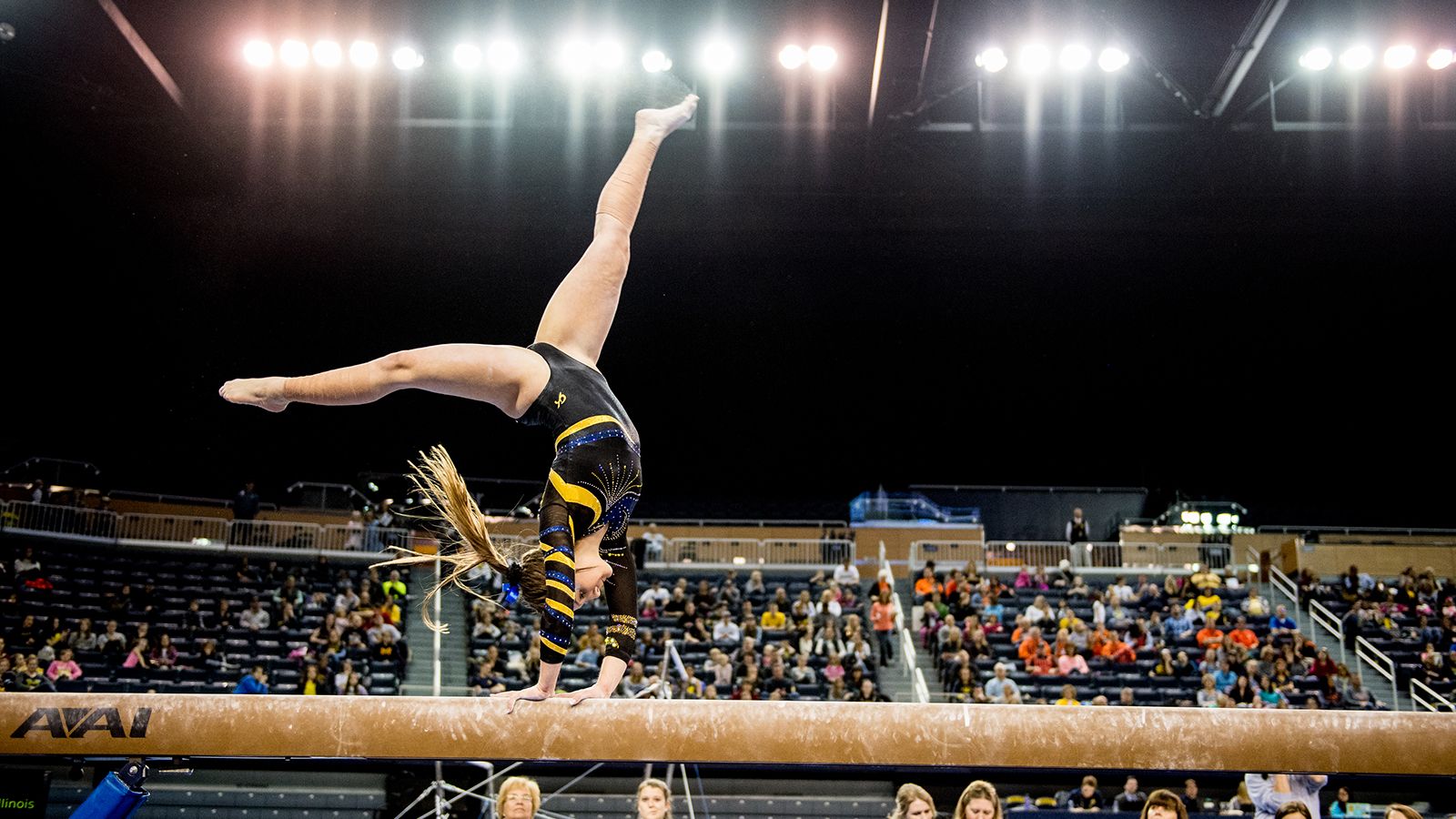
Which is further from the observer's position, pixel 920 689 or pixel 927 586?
pixel 927 586

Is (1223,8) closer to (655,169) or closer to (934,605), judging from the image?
(655,169)

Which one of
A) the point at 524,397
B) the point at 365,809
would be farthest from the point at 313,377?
the point at 365,809

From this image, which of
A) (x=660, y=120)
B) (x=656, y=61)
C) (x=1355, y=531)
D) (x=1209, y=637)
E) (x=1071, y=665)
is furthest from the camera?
(x=1355, y=531)

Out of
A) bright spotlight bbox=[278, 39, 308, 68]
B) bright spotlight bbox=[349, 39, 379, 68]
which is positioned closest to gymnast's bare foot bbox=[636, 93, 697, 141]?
bright spotlight bbox=[349, 39, 379, 68]

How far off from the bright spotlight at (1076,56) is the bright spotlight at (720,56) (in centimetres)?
406

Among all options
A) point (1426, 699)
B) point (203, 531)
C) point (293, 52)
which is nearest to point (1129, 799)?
point (1426, 699)

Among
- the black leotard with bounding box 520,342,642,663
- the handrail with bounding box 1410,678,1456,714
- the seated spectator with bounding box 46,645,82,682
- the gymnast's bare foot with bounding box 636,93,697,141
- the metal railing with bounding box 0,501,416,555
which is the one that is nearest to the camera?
the black leotard with bounding box 520,342,642,663

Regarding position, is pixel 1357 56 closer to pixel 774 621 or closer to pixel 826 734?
pixel 774 621

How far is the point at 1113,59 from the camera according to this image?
48.0 ft

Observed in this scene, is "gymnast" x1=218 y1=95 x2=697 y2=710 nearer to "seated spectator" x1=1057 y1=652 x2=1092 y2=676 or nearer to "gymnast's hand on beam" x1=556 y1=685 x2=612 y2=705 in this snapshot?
"gymnast's hand on beam" x1=556 y1=685 x2=612 y2=705

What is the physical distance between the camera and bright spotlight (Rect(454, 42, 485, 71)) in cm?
1463

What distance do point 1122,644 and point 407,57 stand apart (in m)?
12.0

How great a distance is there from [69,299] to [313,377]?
18.0 meters

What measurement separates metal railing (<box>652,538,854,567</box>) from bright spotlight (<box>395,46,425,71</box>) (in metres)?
9.92
